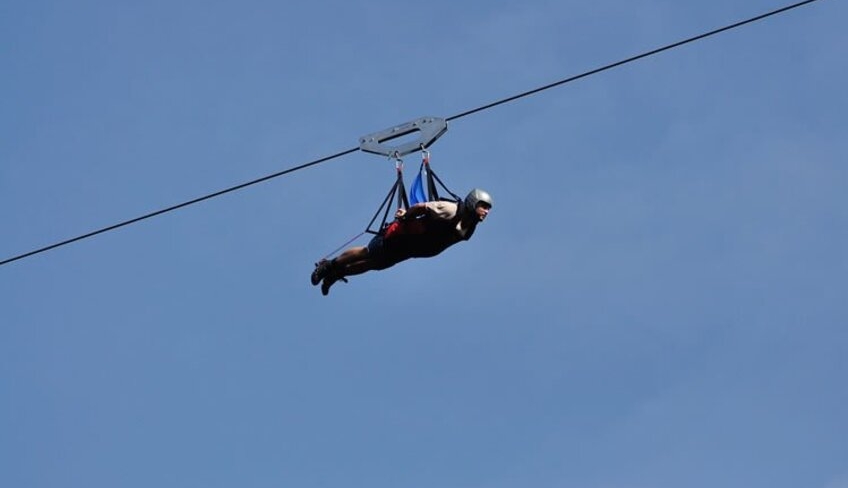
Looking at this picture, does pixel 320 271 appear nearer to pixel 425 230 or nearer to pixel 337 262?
pixel 337 262

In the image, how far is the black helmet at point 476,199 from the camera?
2522 centimetres

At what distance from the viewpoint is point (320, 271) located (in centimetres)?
2700

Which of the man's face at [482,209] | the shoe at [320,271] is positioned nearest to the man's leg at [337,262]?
the shoe at [320,271]

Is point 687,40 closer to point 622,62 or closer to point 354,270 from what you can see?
point 622,62

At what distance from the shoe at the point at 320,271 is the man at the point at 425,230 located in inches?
23.8

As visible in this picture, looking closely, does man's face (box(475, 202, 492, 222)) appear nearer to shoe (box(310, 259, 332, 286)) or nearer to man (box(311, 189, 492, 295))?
man (box(311, 189, 492, 295))

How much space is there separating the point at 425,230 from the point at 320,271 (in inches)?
75.1

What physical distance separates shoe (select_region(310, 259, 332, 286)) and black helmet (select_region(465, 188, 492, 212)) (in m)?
2.43

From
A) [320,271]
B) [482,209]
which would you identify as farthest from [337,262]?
[482,209]

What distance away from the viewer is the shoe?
2695 cm

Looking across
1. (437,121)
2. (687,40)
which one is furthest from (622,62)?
(437,121)

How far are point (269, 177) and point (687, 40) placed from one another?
5.04 m

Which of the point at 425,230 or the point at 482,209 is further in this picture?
the point at 425,230

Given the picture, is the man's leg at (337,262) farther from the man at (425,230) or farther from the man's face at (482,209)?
the man's face at (482,209)
